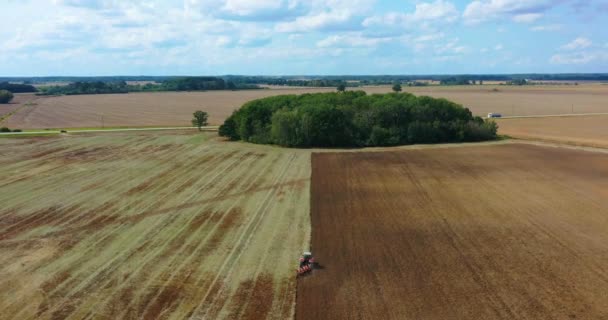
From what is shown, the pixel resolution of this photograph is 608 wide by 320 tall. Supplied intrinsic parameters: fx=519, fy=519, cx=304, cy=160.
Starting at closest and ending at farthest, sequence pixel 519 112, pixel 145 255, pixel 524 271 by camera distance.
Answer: pixel 524 271
pixel 145 255
pixel 519 112

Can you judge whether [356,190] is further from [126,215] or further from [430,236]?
[126,215]

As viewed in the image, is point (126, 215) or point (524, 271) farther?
point (126, 215)

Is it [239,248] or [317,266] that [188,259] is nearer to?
[239,248]

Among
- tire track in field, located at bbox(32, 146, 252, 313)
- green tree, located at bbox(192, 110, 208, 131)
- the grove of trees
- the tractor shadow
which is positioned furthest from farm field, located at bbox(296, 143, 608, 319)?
green tree, located at bbox(192, 110, 208, 131)

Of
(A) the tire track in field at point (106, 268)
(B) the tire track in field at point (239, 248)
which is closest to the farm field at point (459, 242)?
(B) the tire track in field at point (239, 248)

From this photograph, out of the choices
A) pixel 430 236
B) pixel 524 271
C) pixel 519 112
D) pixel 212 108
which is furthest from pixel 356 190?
pixel 212 108

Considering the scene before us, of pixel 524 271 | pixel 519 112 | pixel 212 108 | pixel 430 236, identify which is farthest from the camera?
pixel 212 108
